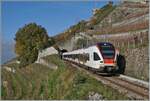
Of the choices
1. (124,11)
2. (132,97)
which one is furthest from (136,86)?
(124,11)

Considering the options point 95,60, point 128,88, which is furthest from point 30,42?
point 128,88

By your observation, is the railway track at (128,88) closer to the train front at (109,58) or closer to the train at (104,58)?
the train front at (109,58)

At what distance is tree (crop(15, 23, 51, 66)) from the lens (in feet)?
267

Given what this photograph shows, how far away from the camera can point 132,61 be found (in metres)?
32.3

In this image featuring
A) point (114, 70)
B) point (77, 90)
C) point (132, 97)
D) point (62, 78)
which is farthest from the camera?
point (62, 78)

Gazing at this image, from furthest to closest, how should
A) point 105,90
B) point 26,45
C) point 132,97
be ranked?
point 26,45, point 105,90, point 132,97

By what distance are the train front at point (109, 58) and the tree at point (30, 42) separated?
1956 inches

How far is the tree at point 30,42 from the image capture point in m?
81.4

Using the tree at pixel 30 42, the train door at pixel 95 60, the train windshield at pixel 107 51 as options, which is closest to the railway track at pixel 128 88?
the train windshield at pixel 107 51

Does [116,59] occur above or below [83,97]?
above

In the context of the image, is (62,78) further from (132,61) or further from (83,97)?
(83,97)

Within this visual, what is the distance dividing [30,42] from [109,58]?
52.0 meters

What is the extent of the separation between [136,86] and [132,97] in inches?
151

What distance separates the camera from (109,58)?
31016 millimetres
